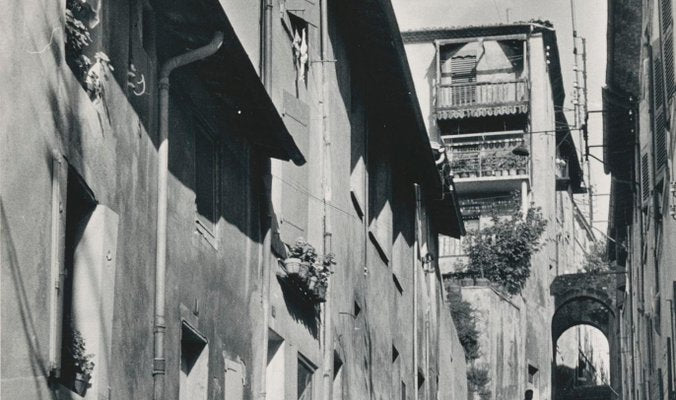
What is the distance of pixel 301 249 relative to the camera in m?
13.4

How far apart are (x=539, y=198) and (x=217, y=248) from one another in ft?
113

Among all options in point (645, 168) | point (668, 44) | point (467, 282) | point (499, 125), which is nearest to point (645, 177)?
point (645, 168)

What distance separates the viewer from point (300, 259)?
43.8 ft

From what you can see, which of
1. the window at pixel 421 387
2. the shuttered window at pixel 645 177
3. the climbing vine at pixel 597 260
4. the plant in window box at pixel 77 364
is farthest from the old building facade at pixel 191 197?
the climbing vine at pixel 597 260

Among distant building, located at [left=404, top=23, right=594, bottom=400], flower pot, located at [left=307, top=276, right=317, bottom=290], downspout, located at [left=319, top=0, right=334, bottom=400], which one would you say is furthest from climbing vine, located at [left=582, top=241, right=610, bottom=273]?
flower pot, located at [left=307, top=276, right=317, bottom=290]

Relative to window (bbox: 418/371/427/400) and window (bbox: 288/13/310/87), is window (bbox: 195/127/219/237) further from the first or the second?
window (bbox: 418/371/427/400)

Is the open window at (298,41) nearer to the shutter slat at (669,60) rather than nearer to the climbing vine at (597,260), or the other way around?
the shutter slat at (669,60)

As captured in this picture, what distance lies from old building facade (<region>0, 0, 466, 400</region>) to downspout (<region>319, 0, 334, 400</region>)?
32 mm

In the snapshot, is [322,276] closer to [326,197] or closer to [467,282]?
[326,197]

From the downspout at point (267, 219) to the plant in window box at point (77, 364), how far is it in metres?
4.47

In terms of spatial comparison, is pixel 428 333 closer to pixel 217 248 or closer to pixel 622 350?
pixel 217 248

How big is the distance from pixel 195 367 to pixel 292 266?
9.46 feet

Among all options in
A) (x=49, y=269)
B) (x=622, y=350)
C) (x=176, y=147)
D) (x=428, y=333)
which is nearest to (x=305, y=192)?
(x=176, y=147)

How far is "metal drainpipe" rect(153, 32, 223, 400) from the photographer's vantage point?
29.6ft
